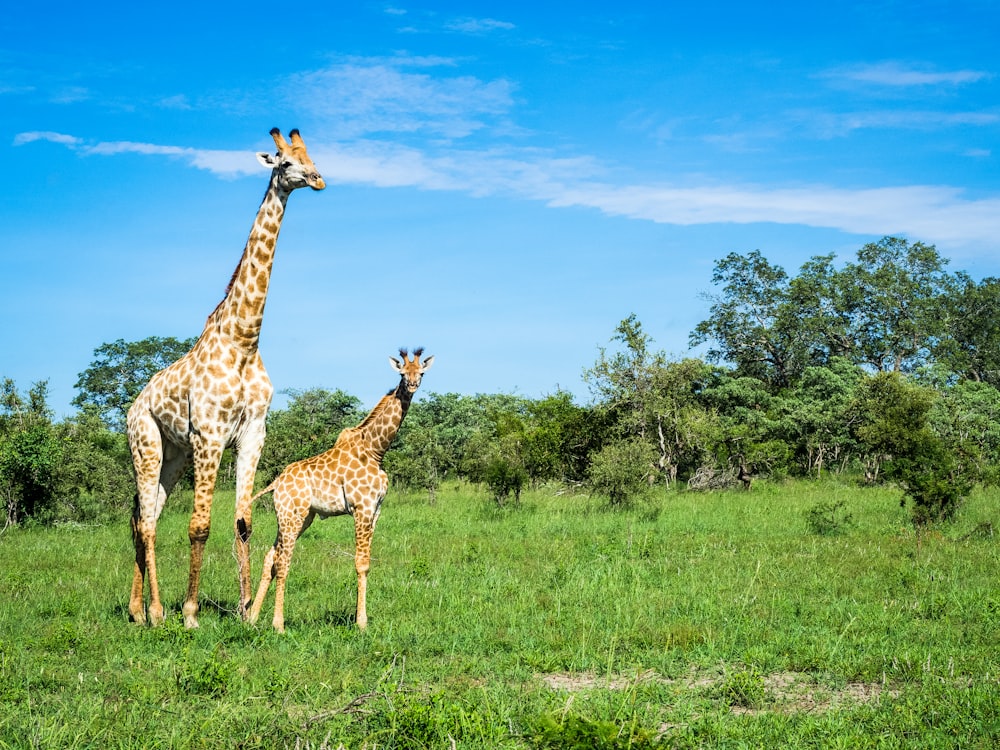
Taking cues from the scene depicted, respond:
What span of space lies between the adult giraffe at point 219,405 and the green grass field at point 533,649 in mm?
758

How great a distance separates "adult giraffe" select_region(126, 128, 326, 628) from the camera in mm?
8664

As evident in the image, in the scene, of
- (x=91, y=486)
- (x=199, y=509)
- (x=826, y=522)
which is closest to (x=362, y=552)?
(x=199, y=509)

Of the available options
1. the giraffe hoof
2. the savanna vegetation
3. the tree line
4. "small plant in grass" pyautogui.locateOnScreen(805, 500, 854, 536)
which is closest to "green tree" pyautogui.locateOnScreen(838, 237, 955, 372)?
the tree line

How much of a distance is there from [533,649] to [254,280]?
4303mm

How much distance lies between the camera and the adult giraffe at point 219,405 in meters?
8.66

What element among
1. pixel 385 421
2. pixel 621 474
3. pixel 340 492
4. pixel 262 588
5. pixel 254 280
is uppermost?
pixel 254 280

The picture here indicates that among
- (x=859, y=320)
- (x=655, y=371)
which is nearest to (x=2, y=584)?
(x=655, y=371)

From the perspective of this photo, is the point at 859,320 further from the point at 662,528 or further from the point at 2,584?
the point at 2,584

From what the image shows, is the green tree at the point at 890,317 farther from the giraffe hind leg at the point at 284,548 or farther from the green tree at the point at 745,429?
the giraffe hind leg at the point at 284,548

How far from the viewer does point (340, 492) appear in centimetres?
893

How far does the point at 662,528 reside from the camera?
16062mm

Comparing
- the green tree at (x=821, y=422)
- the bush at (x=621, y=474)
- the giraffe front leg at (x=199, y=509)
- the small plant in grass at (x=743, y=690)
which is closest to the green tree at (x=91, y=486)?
the bush at (x=621, y=474)

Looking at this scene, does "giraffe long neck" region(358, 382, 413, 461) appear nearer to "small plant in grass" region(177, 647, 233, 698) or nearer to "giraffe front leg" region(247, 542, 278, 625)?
"giraffe front leg" region(247, 542, 278, 625)

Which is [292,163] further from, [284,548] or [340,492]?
[284,548]
